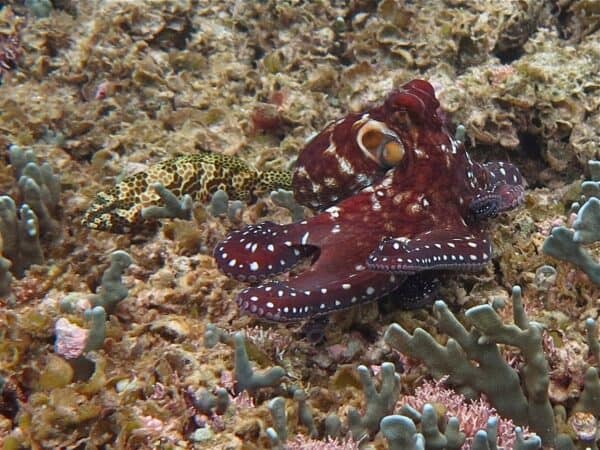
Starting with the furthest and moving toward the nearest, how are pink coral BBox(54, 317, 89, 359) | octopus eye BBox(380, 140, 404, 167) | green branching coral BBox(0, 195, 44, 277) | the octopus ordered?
green branching coral BBox(0, 195, 44, 277) < octopus eye BBox(380, 140, 404, 167) < pink coral BBox(54, 317, 89, 359) < the octopus

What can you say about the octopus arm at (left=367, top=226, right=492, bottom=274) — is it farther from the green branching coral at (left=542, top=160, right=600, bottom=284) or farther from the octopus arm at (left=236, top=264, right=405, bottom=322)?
the green branching coral at (left=542, top=160, right=600, bottom=284)

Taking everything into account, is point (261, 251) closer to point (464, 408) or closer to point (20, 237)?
point (464, 408)

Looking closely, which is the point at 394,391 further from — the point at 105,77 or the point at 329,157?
the point at 105,77

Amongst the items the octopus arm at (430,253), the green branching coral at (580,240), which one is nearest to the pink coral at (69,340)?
the octopus arm at (430,253)

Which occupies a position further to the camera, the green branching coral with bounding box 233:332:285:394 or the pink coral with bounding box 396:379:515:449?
the green branching coral with bounding box 233:332:285:394

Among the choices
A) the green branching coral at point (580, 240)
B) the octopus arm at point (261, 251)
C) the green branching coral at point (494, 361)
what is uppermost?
the green branching coral at point (580, 240)

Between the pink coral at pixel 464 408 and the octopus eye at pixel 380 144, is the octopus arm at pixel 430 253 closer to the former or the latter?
the octopus eye at pixel 380 144

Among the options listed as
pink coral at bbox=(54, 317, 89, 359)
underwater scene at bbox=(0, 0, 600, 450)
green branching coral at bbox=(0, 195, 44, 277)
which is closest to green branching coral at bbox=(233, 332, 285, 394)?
underwater scene at bbox=(0, 0, 600, 450)
